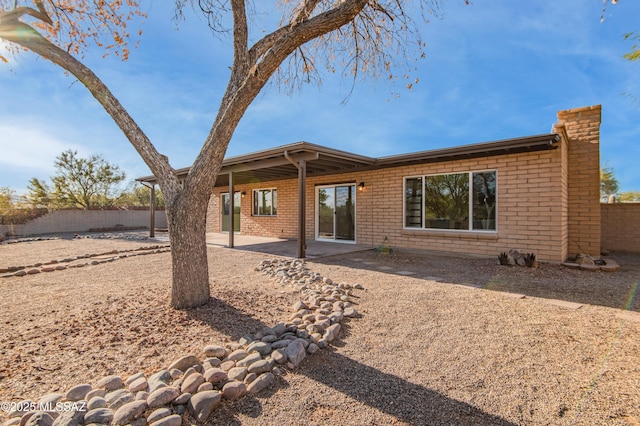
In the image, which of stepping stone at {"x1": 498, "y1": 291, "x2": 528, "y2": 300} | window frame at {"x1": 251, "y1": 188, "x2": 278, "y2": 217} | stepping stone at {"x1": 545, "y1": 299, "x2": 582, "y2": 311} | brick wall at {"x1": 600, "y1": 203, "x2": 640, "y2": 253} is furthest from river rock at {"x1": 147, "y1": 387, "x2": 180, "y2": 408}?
brick wall at {"x1": 600, "y1": 203, "x2": 640, "y2": 253}

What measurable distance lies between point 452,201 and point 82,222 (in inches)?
713

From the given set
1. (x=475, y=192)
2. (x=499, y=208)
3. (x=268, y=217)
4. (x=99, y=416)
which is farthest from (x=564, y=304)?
(x=268, y=217)

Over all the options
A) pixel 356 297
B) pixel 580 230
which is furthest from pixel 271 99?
pixel 580 230

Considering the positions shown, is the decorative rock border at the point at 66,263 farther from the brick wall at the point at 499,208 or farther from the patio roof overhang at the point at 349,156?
the brick wall at the point at 499,208

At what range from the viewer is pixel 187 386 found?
70.3 inches

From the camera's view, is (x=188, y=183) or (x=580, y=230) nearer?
(x=188, y=183)

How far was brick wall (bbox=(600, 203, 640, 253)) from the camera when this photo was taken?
7715 mm

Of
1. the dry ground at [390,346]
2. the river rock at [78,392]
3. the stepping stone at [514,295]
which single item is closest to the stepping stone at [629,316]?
the dry ground at [390,346]

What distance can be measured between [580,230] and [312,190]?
7395mm

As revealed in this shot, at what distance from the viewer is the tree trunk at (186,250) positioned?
3170mm

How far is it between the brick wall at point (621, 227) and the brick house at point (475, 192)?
262 cm

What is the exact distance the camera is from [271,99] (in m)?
4.88

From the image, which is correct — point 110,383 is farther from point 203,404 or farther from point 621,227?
point 621,227

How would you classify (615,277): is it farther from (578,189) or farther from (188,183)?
(188,183)
